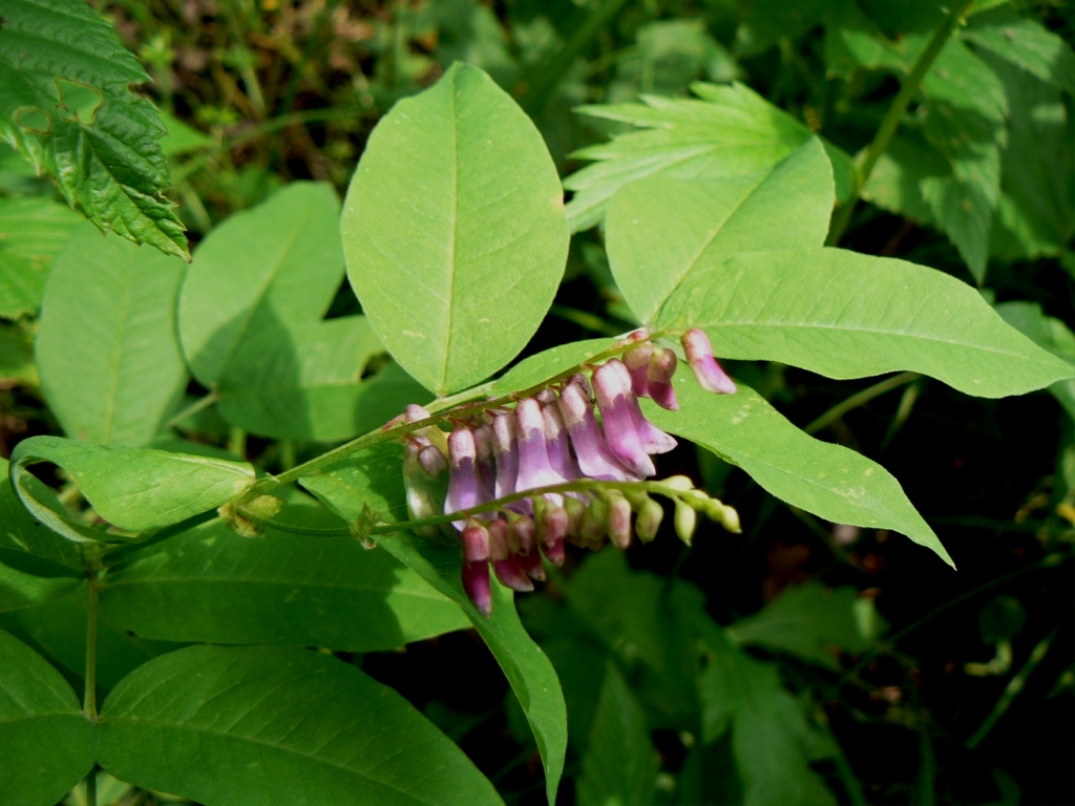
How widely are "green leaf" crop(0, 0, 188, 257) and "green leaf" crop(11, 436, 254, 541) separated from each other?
305 mm

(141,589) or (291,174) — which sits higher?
(141,589)

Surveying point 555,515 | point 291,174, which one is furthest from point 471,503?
point 291,174

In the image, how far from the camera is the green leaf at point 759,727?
7.90ft

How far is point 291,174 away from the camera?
13.7 feet

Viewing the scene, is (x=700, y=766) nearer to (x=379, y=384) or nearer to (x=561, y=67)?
(x=379, y=384)

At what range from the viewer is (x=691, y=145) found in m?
2.27

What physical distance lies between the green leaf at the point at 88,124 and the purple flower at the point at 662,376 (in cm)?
68

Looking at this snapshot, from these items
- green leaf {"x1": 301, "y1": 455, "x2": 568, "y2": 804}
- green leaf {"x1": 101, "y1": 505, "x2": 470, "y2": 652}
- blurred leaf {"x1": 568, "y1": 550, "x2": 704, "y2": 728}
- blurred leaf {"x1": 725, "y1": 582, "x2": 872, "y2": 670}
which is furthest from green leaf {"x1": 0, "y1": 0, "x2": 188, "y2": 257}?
blurred leaf {"x1": 725, "y1": 582, "x2": 872, "y2": 670}

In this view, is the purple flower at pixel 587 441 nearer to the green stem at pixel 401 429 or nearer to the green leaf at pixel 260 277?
the green stem at pixel 401 429

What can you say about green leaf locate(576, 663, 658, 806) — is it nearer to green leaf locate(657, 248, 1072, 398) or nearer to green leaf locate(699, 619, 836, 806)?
green leaf locate(699, 619, 836, 806)

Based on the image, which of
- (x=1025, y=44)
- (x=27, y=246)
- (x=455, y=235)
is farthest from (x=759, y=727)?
(x=27, y=246)

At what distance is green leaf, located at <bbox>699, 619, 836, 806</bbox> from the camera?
2.41 m

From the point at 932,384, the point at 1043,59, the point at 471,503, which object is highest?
the point at 1043,59

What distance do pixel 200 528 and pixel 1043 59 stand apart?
8.10 ft
